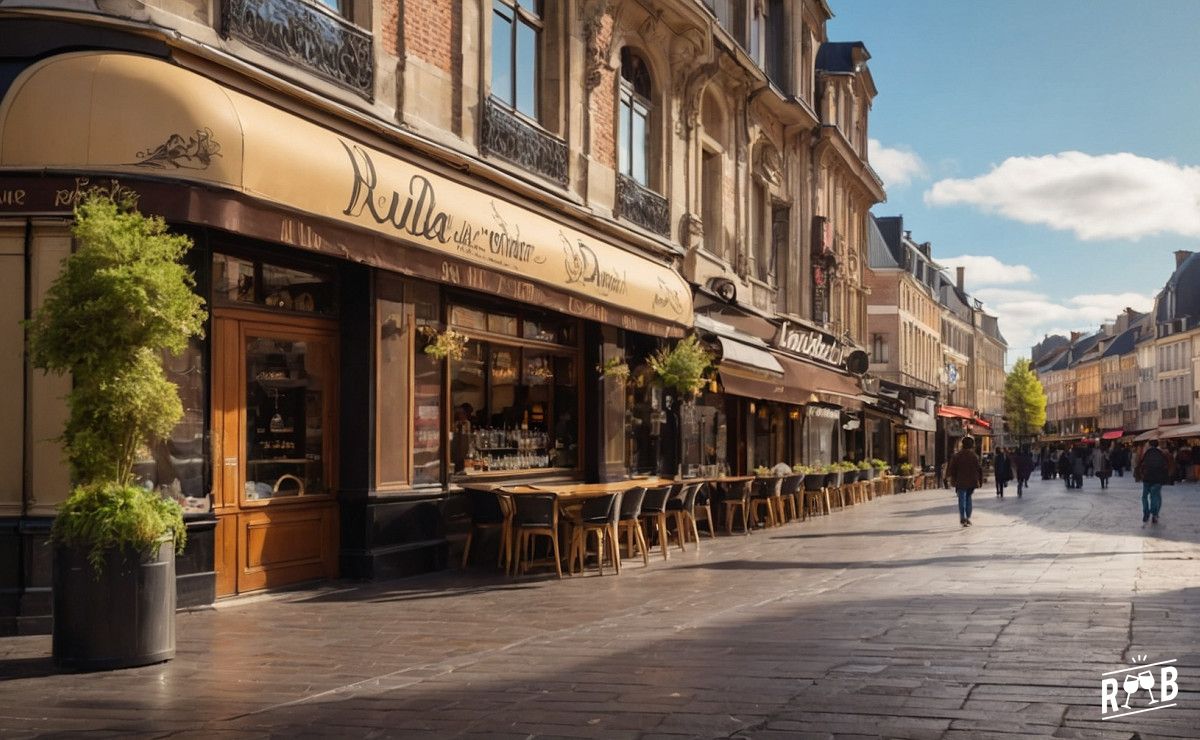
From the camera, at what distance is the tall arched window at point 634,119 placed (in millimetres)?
19656

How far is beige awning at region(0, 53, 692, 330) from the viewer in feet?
30.1

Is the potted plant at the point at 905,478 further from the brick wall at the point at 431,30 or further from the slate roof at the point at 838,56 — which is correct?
the brick wall at the point at 431,30

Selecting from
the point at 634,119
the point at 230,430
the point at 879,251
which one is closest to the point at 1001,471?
the point at 634,119

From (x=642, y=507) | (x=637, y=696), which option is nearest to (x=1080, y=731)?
(x=637, y=696)

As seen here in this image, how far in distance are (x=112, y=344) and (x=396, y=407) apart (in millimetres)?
5113

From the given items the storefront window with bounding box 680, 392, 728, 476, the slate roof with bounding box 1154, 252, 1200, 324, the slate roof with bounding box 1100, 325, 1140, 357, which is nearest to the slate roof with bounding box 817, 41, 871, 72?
the storefront window with bounding box 680, 392, 728, 476

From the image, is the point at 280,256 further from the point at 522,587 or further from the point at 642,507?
the point at 642,507

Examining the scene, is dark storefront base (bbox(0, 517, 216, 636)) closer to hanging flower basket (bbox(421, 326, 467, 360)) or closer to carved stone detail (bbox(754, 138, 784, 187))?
hanging flower basket (bbox(421, 326, 467, 360))

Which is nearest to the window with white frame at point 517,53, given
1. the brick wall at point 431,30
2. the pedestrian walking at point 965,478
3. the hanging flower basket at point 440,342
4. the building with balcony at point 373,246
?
the building with balcony at point 373,246

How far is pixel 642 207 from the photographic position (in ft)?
65.6

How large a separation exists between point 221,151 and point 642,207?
11.0m

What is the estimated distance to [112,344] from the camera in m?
7.80

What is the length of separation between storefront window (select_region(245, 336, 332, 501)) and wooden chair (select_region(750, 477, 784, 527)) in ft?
35.9

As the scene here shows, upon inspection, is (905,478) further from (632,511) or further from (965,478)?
(632,511)
